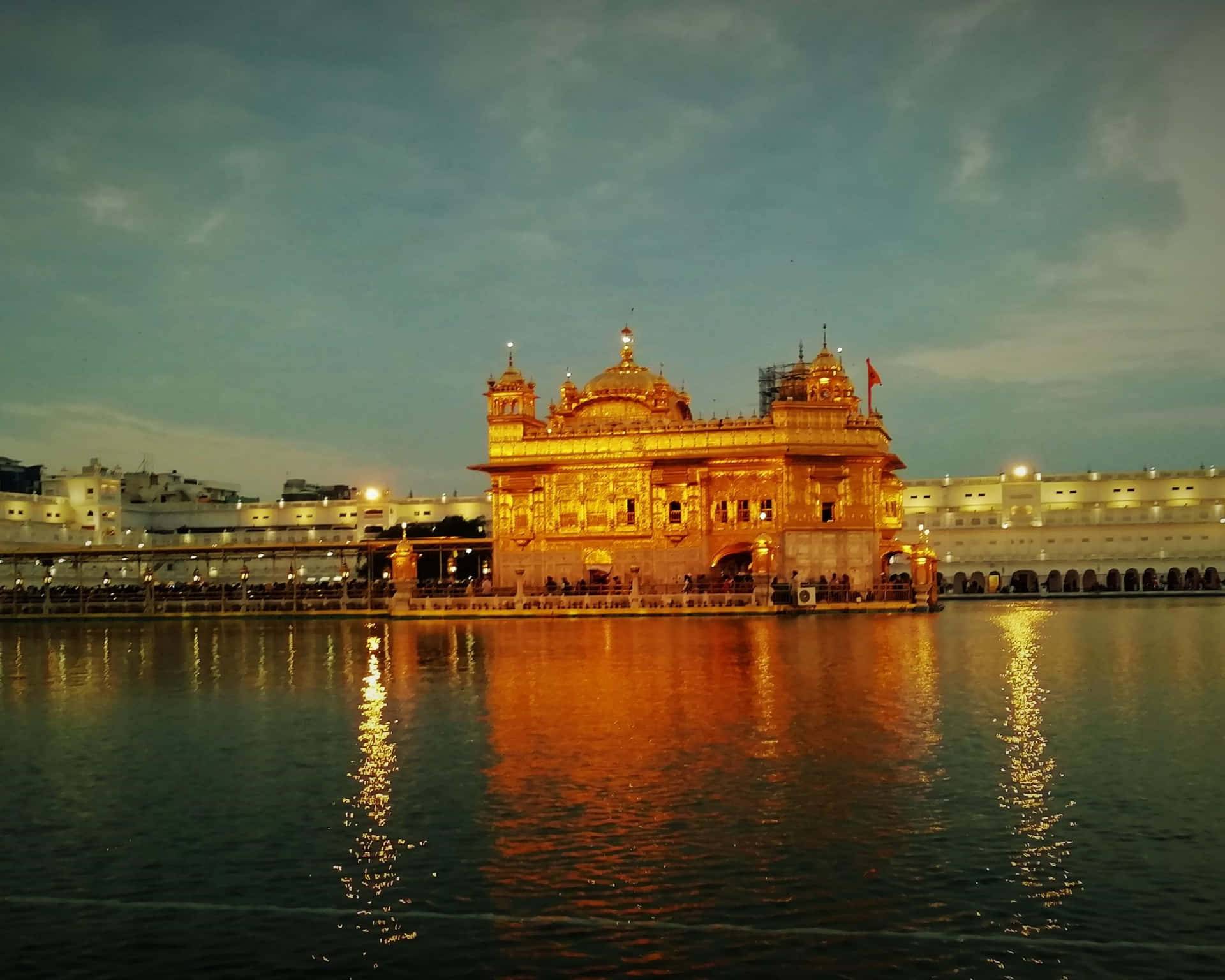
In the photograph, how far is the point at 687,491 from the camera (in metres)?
57.3

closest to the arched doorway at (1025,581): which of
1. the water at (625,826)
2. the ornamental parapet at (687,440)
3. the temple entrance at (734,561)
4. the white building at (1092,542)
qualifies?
the white building at (1092,542)

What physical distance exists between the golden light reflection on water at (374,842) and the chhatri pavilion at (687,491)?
3656 centimetres

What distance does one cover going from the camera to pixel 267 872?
11.0 metres

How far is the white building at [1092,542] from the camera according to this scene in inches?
3204

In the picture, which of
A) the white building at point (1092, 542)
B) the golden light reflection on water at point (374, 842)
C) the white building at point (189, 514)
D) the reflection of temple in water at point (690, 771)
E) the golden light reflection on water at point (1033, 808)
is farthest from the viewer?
the white building at point (189, 514)

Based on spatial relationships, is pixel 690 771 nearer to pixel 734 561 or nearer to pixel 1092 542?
pixel 734 561

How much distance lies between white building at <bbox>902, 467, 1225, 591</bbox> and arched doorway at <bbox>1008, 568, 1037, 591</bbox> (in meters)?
0.06

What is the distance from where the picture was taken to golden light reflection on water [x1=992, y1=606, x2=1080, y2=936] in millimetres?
10047

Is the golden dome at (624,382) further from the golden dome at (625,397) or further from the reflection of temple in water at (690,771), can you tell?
the reflection of temple in water at (690,771)

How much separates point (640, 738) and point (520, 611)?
3599 centimetres

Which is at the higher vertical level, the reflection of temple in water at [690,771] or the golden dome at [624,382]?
the golden dome at [624,382]

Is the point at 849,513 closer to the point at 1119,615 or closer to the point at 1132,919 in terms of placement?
the point at 1119,615

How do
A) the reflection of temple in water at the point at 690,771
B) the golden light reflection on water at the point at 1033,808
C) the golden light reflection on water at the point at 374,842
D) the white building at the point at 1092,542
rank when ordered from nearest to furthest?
1. the golden light reflection on water at the point at 374,842
2. the golden light reflection on water at the point at 1033,808
3. the reflection of temple in water at the point at 690,771
4. the white building at the point at 1092,542

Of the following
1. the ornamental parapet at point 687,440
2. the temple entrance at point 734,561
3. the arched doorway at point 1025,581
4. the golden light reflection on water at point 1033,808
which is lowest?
the golden light reflection on water at point 1033,808
